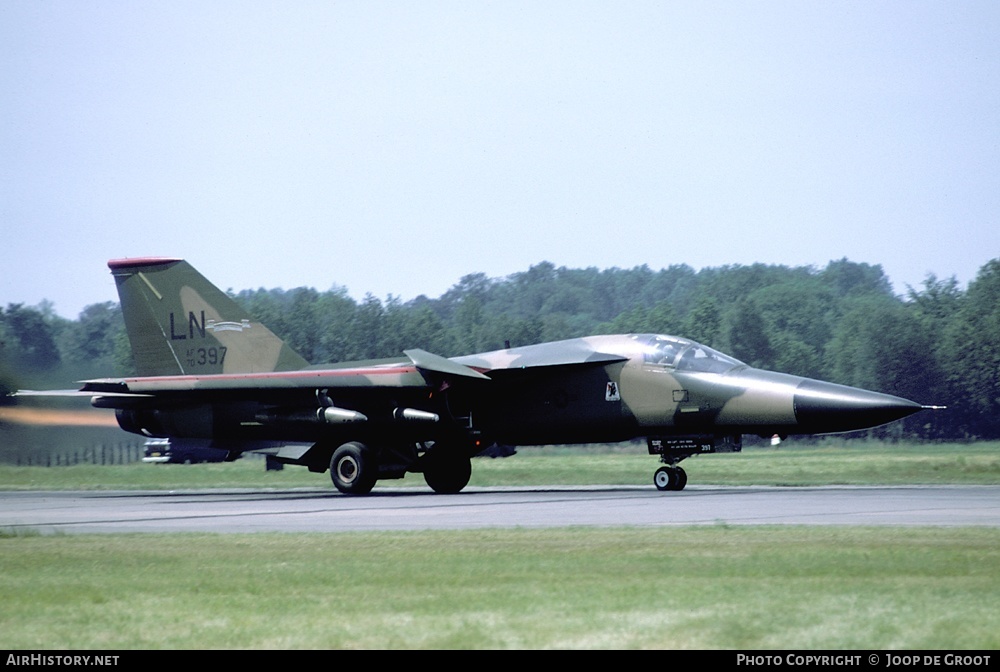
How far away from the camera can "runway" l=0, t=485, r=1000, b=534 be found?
→ 16.5 m

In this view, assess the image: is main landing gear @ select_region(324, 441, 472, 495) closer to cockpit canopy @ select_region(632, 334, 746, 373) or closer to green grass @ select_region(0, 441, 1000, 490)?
cockpit canopy @ select_region(632, 334, 746, 373)

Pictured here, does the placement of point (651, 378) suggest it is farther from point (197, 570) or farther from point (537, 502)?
point (197, 570)

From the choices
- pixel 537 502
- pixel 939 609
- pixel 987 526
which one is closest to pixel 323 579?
pixel 939 609

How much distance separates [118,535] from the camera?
1553cm

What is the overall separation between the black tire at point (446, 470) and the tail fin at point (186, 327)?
396 centimetres

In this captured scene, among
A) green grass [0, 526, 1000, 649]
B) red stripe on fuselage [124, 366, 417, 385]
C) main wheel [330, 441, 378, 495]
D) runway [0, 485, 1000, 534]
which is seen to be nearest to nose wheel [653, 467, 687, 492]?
runway [0, 485, 1000, 534]

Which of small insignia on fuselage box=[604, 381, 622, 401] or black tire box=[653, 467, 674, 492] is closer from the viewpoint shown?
small insignia on fuselage box=[604, 381, 622, 401]

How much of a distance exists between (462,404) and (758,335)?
5201 centimetres

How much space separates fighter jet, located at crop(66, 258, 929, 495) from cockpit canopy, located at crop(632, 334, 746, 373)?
29 millimetres

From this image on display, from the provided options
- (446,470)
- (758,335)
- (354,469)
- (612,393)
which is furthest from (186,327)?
(758,335)

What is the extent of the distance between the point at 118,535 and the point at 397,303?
223 feet

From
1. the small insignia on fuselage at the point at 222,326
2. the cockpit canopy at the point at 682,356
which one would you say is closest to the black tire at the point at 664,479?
the cockpit canopy at the point at 682,356

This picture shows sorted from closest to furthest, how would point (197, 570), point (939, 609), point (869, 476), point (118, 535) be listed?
point (939, 609) → point (197, 570) → point (118, 535) → point (869, 476)

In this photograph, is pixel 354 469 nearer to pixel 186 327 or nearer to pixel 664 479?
pixel 186 327
